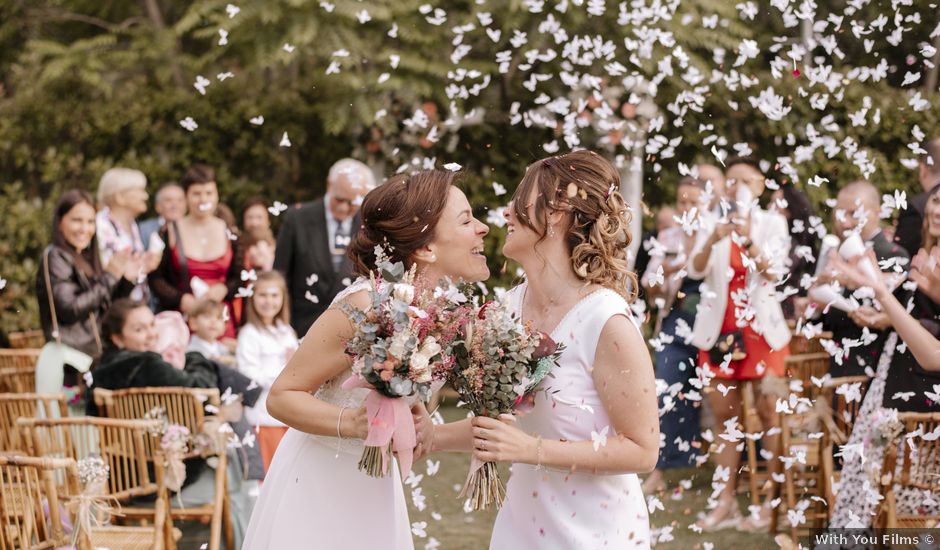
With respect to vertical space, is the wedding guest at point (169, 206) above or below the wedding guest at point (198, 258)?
above

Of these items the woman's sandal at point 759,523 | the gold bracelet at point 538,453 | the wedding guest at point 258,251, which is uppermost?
the wedding guest at point 258,251

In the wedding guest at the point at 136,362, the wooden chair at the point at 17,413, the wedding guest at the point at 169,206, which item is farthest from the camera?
the wedding guest at the point at 169,206

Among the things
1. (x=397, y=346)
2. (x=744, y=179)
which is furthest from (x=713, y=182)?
(x=397, y=346)

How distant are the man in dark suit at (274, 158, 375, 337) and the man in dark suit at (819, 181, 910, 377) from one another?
9.15 feet

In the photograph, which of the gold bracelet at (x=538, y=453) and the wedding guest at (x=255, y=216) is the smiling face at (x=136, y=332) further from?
the gold bracelet at (x=538, y=453)

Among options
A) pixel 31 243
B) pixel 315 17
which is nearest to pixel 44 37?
pixel 31 243

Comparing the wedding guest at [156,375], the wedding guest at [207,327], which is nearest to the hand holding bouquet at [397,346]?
the wedding guest at [156,375]

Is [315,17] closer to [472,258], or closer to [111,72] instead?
[111,72]

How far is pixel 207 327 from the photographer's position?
623 cm

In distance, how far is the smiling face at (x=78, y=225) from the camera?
6469 millimetres

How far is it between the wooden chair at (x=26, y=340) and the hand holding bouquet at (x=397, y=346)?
516cm

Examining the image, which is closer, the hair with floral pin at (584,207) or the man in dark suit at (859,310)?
the hair with floral pin at (584,207)

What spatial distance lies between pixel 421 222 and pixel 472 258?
183mm

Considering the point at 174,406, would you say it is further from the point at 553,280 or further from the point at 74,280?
the point at 553,280
